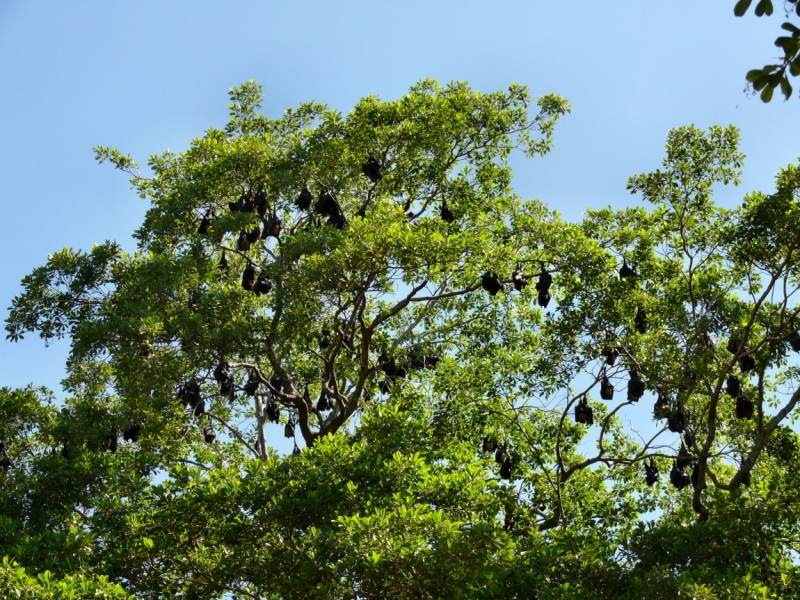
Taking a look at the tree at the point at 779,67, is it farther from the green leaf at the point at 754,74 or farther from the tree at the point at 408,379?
the tree at the point at 408,379

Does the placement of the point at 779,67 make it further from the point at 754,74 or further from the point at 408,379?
the point at 408,379

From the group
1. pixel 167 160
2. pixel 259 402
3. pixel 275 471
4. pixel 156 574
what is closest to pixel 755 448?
pixel 275 471

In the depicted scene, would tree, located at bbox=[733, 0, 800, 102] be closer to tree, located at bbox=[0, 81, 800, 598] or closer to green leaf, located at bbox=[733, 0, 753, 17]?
green leaf, located at bbox=[733, 0, 753, 17]

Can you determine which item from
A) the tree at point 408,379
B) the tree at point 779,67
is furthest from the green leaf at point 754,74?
the tree at point 408,379

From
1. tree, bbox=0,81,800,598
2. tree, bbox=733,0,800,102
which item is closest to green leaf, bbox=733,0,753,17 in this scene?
tree, bbox=733,0,800,102

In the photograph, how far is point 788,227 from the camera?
37.3 feet

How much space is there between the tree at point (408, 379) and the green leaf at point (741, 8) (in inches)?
248

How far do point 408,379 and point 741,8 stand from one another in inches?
518

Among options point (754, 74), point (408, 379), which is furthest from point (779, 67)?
point (408, 379)

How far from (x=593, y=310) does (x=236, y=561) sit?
5748 millimetres

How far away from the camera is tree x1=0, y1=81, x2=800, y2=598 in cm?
971

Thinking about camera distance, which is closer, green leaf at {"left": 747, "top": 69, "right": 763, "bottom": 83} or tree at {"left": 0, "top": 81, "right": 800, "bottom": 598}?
green leaf at {"left": 747, "top": 69, "right": 763, "bottom": 83}

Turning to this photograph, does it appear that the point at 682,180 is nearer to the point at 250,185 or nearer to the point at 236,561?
the point at 250,185

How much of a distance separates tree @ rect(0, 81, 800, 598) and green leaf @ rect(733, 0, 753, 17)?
6.29m
